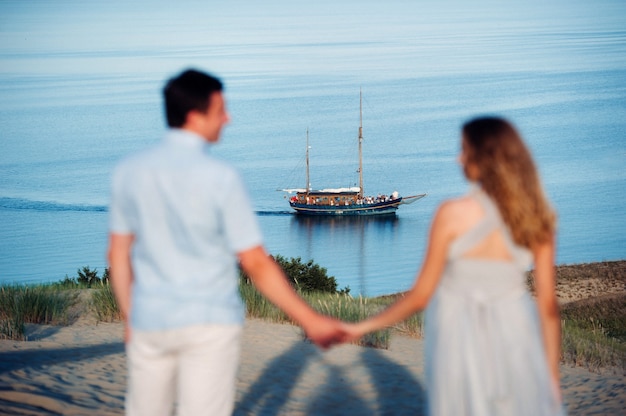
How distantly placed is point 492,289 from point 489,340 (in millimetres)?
178

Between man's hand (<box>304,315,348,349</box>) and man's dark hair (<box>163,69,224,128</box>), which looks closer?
man's dark hair (<box>163,69,224,128</box>)

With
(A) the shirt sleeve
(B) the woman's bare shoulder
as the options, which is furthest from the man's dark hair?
(B) the woman's bare shoulder

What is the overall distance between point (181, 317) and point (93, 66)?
178 m

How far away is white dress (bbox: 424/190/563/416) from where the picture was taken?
3428 mm

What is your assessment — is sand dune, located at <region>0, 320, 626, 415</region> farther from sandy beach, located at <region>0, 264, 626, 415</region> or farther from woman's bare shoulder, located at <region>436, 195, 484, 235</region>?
woman's bare shoulder, located at <region>436, 195, 484, 235</region>

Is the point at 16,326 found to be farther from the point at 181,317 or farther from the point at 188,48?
the point at 188,48

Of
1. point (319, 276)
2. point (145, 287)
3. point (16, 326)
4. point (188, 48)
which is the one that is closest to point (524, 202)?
point (145, 287)

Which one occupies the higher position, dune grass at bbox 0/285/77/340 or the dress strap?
the dress strap

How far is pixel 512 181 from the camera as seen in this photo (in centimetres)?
334

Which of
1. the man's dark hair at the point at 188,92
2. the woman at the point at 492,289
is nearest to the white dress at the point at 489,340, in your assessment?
the woman at the point at 492,289

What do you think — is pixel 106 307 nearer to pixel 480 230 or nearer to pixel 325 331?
pixel 325 331

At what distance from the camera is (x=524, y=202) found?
11.0ft

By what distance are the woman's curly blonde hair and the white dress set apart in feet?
0.22

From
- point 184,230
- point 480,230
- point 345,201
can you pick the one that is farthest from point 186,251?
point 345,201
